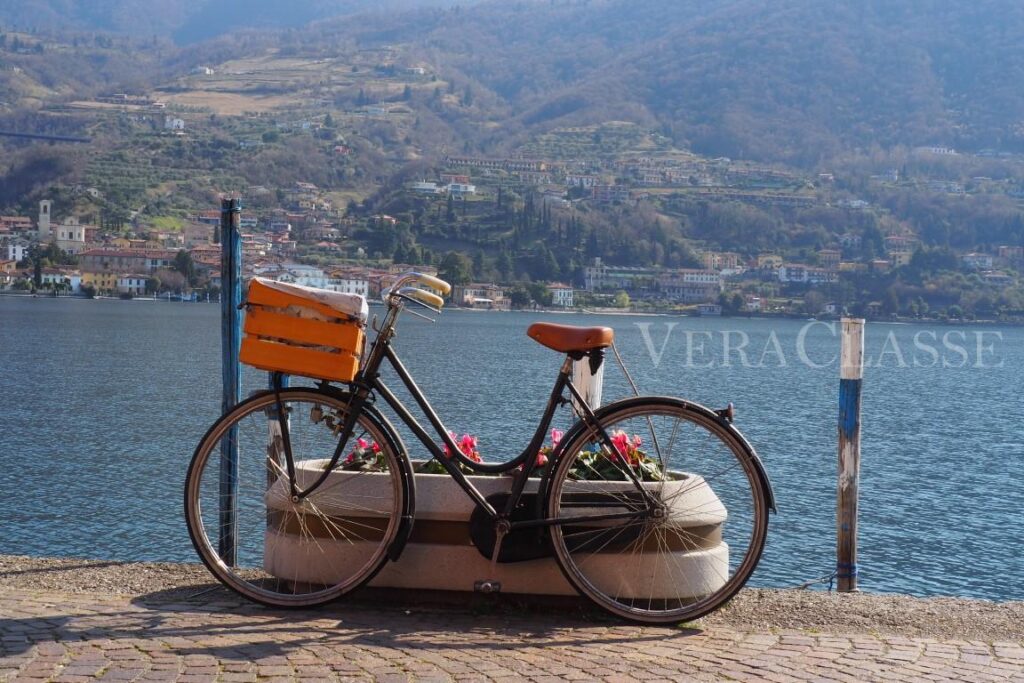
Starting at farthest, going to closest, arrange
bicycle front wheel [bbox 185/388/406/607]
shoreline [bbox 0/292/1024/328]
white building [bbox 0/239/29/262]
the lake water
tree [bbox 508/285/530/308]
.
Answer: white building [bbox 0/239/29/262], shoreline [bbox 0/292/1024/328], tree [bbox 508/285/530/308], the lake water, bicycle front wheel [bbox 185/388/406/607]

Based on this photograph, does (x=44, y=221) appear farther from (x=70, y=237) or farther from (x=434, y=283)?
→ (x=434, y=283)

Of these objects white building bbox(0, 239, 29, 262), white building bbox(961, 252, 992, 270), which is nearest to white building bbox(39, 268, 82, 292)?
white building bbox(0, 239, 29, 262)

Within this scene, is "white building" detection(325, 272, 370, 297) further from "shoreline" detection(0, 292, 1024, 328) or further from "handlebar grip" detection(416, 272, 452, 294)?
"handlebar grip" detection(416, 272, 452, 294)

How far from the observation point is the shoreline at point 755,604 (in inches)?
216

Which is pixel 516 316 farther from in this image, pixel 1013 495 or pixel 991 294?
pixel 1013 495

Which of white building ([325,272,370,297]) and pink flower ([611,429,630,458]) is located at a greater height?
pink flower ([611,429,630,458])

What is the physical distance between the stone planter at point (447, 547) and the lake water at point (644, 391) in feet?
34.7

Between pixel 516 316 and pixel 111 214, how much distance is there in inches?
1898

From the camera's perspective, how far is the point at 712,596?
539 cm

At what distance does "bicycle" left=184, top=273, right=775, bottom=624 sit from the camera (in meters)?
5.36

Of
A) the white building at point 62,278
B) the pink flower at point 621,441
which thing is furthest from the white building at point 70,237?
the pink flower at point 621,441

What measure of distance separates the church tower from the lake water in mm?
61704

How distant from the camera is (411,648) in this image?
488cm

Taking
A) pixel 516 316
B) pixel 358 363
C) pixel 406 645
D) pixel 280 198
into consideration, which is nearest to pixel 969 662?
pixel 406 645
